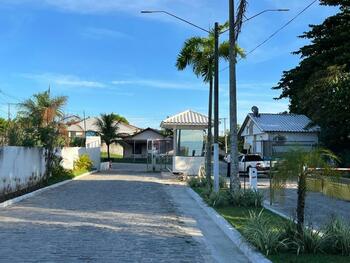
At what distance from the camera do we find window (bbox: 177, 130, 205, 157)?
3816 cm

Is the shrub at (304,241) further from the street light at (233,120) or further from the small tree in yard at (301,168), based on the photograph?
the street light at (233,120)

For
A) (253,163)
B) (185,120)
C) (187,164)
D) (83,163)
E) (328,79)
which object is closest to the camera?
(328,79)

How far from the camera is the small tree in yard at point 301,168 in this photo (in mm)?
9883

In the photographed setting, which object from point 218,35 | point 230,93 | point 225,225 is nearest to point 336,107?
point 218,35

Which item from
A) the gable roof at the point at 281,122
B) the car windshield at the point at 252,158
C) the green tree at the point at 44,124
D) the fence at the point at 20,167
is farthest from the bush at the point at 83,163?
the gable roof at the point at 281,122

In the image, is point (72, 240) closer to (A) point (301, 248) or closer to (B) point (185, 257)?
(B) point (185, 257)

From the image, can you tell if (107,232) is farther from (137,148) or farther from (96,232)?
(137,148)

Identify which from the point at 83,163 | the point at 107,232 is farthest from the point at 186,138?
the point at 107,232

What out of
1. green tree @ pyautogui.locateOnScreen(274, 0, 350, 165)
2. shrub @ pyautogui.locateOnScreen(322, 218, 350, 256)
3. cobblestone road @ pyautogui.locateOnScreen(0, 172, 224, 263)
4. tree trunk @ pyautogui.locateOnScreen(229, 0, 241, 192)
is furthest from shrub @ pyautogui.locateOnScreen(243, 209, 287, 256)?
green tree @ pyautogui.locateOnScreen(274, 0, 350, 165)

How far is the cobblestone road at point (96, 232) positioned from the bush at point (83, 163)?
21.1 metres

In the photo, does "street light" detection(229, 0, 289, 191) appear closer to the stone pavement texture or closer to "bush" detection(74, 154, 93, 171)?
the stone pavement texture

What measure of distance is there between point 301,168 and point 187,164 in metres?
27.6

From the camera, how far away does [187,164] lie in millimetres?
37469

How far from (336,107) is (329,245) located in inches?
930
